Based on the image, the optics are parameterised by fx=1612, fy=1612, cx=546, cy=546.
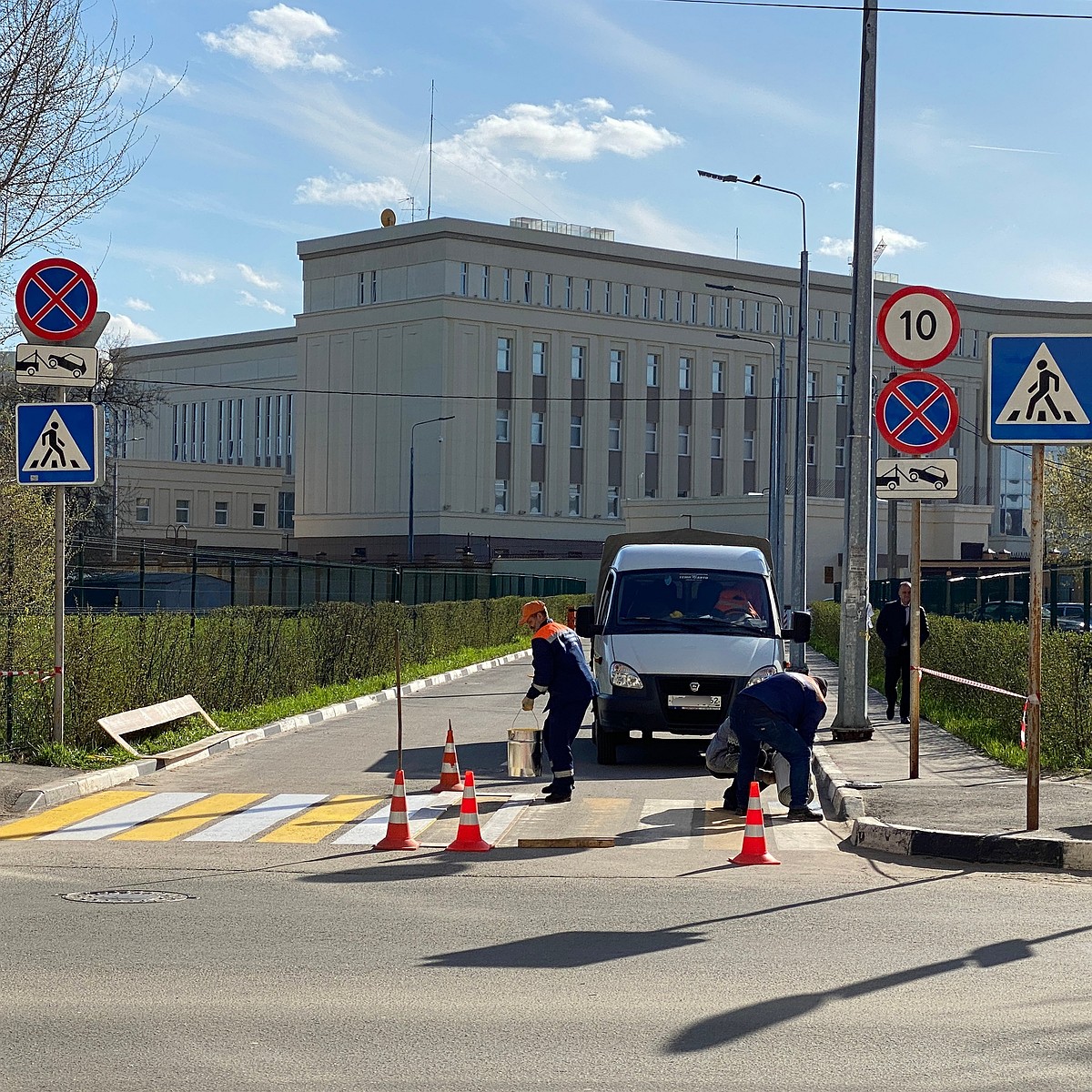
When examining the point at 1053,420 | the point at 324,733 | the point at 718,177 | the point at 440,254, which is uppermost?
the point at 440,254

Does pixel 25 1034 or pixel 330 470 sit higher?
pixel 330 470

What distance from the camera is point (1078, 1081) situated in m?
5.38

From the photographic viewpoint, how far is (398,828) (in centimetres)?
1095

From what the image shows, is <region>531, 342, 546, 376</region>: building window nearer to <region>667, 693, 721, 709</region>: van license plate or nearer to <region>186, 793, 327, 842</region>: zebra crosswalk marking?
<region>667, 693, 721, 709</region>: van license plate

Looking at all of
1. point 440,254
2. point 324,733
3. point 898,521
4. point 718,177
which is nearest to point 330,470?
point 440,254

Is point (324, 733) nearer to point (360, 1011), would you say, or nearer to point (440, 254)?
point (360, 1011)

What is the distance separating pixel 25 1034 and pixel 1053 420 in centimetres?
782

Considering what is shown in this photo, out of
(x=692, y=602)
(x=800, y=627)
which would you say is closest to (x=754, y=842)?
(x=800, y=627)

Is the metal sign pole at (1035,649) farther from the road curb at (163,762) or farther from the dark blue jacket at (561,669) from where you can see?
the road curb at (163,762)

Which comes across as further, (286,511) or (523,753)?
(286,511)

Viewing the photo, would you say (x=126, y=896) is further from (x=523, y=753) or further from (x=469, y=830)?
(x=523, y=753)

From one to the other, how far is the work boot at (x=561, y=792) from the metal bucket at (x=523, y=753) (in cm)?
39

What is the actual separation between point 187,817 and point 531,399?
79.9m

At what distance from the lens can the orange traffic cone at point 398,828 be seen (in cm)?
1088
